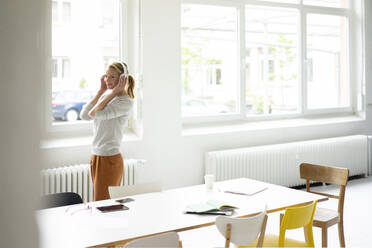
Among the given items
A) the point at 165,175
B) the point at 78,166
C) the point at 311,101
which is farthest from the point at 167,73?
the point at 311,101

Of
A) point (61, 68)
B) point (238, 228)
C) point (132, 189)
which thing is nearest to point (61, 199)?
point (132, 189)

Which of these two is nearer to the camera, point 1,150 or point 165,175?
point 1,150

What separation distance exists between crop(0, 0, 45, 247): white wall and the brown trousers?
3029mm

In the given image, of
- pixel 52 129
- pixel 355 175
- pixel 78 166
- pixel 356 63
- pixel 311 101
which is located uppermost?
pixel 356 63

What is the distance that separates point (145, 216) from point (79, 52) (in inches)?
105

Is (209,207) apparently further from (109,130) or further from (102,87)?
(102,87)

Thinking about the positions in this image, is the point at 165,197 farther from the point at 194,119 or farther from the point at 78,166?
the point at 194,119

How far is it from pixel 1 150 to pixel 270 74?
585 cm

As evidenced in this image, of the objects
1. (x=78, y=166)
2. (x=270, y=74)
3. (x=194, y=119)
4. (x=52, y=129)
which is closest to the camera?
(x=78, y=166)

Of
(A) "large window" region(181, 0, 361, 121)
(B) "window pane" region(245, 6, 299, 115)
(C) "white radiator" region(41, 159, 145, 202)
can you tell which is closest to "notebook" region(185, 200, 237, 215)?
(C) "white radiator" region(41, 159, 145, 202)

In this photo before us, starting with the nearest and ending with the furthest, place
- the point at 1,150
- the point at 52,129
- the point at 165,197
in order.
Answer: the point at 1,150, the point at 165,197, the point at 52,129

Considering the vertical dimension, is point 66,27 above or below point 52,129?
above

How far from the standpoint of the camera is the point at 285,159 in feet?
18.2

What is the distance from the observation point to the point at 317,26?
645cm
